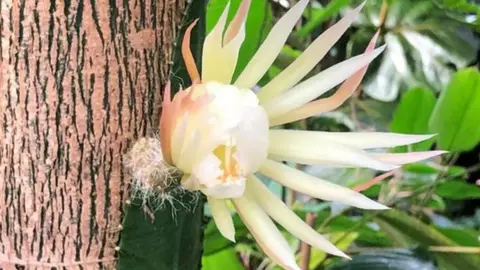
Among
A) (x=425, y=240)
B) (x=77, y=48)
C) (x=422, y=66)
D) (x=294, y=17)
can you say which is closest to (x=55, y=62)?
(x=77, y=48)

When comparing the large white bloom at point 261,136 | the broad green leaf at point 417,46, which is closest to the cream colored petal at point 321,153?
the large white bloom at point 261,136

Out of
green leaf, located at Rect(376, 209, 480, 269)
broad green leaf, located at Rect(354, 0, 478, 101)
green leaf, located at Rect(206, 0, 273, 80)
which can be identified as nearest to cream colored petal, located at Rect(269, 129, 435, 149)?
green leaf, located at Rect(206, 0, 273, 80)

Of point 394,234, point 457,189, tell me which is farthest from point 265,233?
point 457,189

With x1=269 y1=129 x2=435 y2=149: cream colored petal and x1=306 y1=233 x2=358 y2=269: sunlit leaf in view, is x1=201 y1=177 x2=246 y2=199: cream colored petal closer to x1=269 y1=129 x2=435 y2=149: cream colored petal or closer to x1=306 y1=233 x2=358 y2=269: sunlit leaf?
x1=269 y1=129 x2=435 y2=149: cream colored petal

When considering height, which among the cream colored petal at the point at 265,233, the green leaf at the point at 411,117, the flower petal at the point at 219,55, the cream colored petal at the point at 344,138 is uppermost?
the flower petal at the point at 219,55

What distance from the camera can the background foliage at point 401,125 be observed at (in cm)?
59

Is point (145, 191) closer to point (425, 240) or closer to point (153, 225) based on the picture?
point (153, 225)

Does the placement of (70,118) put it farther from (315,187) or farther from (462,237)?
(462,237)

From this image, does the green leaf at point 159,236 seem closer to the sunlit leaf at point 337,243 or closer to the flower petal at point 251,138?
the flower petal at point 251,138

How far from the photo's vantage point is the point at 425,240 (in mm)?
644

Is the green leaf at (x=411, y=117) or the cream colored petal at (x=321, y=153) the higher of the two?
the cream colored petal at (x=321, y=153)

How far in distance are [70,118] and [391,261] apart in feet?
1.05

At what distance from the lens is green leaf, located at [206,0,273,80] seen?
0.51m

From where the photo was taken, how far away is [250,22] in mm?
542
